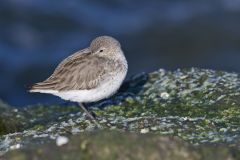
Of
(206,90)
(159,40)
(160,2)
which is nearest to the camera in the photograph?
(206,90)

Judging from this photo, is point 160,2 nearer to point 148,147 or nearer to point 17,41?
point 17,41

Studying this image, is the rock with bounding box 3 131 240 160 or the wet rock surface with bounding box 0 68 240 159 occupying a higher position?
the rock with bounding box 3 131 240 160

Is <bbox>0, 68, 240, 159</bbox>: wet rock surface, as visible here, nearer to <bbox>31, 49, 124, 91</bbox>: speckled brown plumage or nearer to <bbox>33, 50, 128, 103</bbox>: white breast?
<bbox>33, 50, 128, 103</bbox>: white breast

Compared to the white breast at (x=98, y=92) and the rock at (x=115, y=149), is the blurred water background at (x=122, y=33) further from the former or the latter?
the rock at (x=115, y=149)

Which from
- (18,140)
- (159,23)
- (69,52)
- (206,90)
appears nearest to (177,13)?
(159,23)

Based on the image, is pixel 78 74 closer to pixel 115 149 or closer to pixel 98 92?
pixel 98 92

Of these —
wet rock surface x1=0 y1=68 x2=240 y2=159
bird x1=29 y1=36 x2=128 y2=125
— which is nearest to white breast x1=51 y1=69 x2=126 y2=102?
bird x1=29 y1=36 x2=128 y2=125
